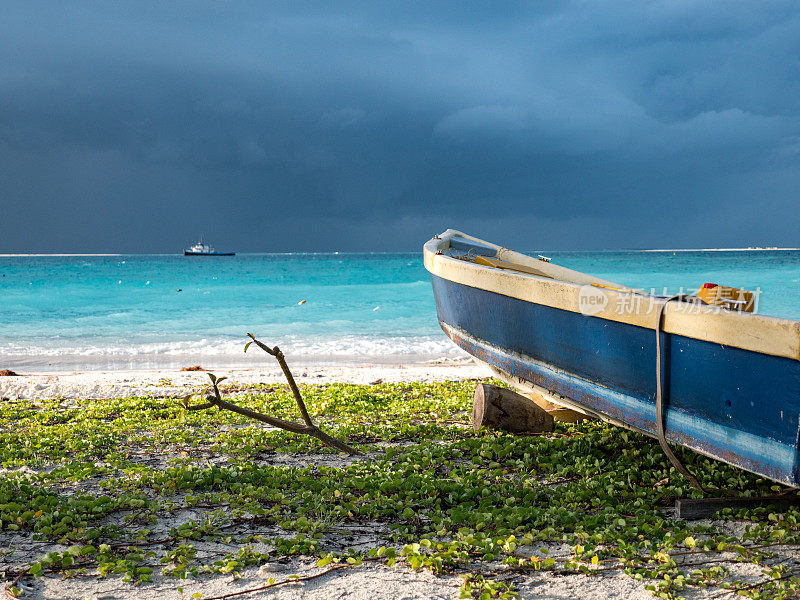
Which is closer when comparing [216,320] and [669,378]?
[669,378]

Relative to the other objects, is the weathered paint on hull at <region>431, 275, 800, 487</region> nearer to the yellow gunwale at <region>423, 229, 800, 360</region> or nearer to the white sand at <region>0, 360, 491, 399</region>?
the yellow gunwale at <region>423, 229, 800, 360</region>

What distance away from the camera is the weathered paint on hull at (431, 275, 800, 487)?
3.51 meters

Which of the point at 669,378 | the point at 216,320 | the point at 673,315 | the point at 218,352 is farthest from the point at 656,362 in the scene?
the point at 216,320

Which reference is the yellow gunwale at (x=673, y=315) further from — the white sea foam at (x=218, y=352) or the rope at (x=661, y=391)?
the white sea foam at (x=218, y=352)

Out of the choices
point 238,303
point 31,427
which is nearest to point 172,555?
point 31,427

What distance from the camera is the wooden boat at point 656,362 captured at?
3488 millimetres

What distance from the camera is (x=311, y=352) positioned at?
16.4m

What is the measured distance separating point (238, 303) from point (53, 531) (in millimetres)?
28859

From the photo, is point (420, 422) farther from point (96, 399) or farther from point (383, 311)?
point (383, 311)
